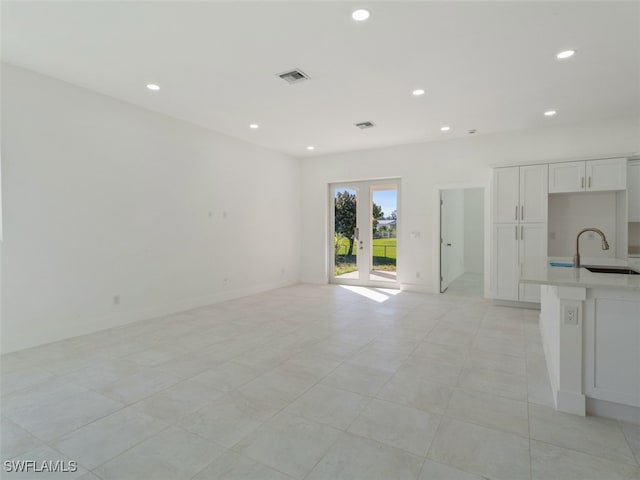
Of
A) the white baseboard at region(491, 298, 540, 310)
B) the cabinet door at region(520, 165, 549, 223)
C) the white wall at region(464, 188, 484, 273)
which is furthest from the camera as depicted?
the white wall at region(464, 188, 484, 273)

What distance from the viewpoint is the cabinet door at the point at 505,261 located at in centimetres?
519

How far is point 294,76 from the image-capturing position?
361 centimetres

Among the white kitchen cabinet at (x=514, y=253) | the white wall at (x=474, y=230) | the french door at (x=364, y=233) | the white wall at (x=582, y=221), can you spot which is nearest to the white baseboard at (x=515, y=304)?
the white kitchen cabinet at (x=514, y=253)

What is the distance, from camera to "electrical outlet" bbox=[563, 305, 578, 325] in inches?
86.4

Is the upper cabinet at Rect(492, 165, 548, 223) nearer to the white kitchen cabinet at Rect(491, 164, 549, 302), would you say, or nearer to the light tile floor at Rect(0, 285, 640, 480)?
the white kitchen cabinet at Rect(491, 164, 549, 302)

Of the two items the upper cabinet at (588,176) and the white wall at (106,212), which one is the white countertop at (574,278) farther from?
the white wall at (106,212)

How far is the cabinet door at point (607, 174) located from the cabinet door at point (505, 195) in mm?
911

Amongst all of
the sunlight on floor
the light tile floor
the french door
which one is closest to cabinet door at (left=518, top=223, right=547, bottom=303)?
the light tile floor

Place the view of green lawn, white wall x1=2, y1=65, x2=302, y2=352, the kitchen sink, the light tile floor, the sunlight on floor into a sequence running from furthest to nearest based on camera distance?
the view of green lawn
the sunlight on floor
white wall x1=2, y1=65, x2=302, y2=352
the kitchen sink
the light tile floor

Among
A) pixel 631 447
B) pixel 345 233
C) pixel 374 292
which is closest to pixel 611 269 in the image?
pixel 631 447

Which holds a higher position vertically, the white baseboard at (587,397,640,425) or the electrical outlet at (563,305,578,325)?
the electrical outlet at (563,305,578,325)

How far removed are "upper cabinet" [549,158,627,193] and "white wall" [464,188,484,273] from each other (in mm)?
4107

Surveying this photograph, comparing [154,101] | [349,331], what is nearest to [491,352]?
[349,331]

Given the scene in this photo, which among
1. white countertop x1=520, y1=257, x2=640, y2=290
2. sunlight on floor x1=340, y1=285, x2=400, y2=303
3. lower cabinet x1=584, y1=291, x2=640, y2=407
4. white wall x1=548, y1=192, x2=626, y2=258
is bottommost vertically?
sunlight on floor x1=340, y1=285, x2=400, y2=303
